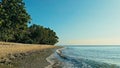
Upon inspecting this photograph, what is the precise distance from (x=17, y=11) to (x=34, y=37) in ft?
227

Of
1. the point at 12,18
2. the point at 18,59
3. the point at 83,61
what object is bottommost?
the point at 83,61

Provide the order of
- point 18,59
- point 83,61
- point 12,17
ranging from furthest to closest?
1. point 12,17
2. point 83,61
3. point 18,59

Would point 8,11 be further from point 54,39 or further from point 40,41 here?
point 54,39

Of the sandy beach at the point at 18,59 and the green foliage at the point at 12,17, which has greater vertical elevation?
the green foliage at the point at 12,17

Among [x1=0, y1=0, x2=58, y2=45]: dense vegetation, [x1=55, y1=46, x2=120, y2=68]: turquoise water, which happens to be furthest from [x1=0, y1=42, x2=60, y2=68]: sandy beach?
[x1=0, y1=0, x2=58, y2=45]: dense vegetation

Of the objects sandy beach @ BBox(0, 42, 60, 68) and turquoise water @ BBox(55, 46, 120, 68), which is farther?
turquoise water @ BBox(55, 46, 120, 68)

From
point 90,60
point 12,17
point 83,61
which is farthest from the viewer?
point 12,17

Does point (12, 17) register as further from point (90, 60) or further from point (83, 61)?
point (83, 61)

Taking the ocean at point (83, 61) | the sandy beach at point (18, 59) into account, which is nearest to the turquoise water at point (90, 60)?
the ocean at point (83, 61)

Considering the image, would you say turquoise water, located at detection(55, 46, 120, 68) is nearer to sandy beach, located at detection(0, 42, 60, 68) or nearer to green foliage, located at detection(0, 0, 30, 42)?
sandy beach, located at detection(0, 42, 60, 68)

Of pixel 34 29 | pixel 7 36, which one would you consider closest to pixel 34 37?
pixel 34 29

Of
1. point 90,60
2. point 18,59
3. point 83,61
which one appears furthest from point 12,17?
point 18,59

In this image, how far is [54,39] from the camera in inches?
6319

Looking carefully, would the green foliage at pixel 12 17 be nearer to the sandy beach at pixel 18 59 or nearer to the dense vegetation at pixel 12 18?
the dense vegetation at pixel 12 18
